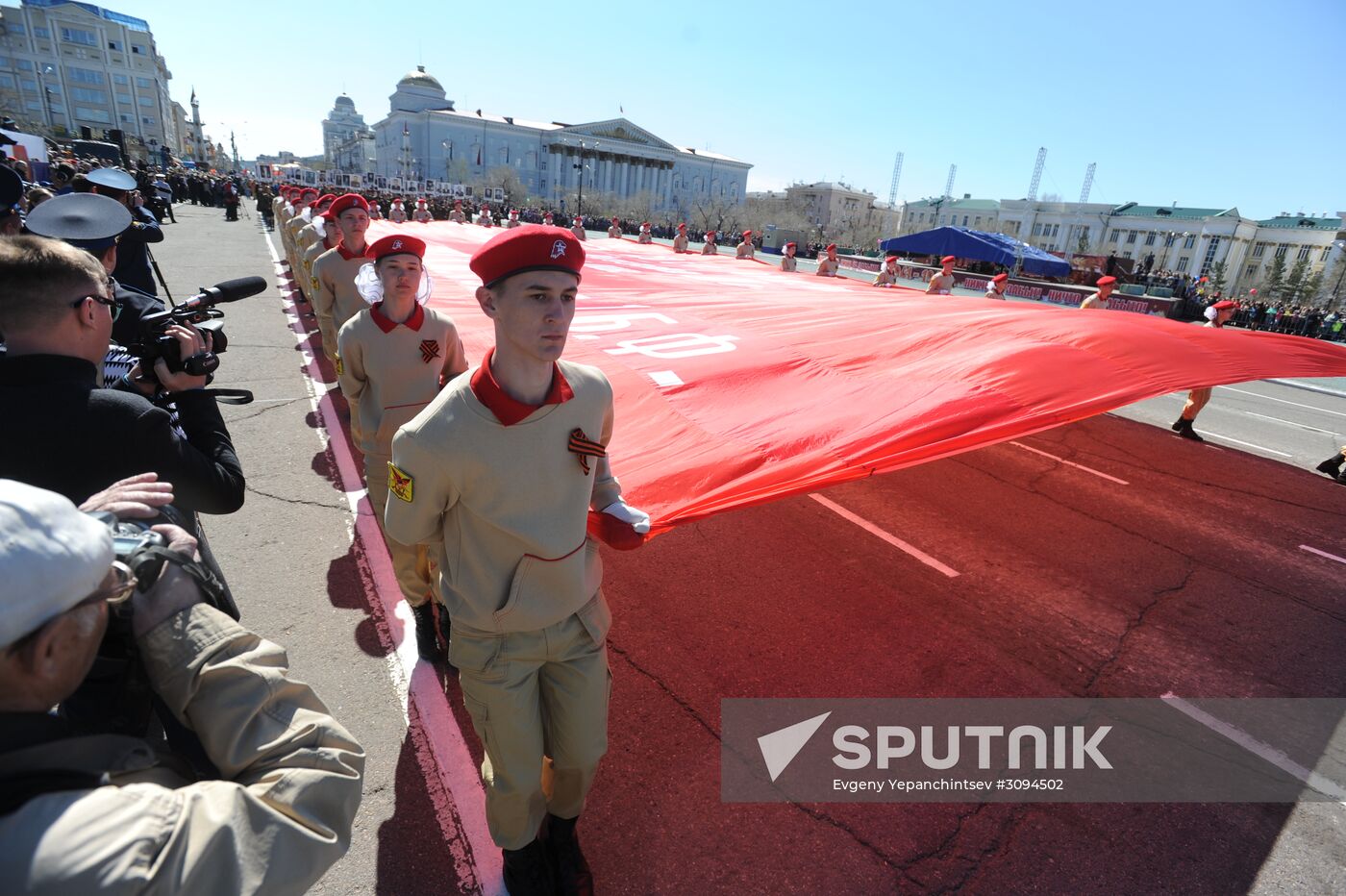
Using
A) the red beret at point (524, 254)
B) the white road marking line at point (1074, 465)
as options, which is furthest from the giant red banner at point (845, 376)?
the white road marking line at point (1074, 465)

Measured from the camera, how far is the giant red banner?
10.7ft

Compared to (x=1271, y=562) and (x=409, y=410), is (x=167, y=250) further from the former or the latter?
(x=1271, y=562)

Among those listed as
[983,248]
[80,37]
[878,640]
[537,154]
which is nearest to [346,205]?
[878,640]

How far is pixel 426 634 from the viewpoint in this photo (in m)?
3.85

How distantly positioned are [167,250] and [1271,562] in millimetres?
25993

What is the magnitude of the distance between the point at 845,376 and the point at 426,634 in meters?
3.08

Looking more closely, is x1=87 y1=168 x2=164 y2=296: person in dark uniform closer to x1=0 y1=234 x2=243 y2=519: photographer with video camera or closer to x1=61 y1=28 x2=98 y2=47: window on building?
x1=0 y1=234 x2=243 y2=519: photographer with video camera

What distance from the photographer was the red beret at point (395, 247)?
3963 mm

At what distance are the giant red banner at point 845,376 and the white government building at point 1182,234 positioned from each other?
311ft

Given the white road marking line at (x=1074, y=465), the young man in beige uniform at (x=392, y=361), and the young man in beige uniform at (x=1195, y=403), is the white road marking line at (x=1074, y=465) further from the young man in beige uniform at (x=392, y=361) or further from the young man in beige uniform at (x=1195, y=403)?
the young man in beige uniform at (x=392, y=361)

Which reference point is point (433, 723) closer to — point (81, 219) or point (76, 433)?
point (76, 433)

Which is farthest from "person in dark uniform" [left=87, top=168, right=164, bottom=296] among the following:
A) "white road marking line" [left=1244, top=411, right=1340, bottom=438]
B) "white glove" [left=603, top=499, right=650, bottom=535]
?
"white road marking line" [left=1244, top=411, right=1340, bottom=438]

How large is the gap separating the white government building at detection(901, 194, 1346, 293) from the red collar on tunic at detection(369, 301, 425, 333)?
97.8 meters

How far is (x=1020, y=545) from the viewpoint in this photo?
18.7 feet
